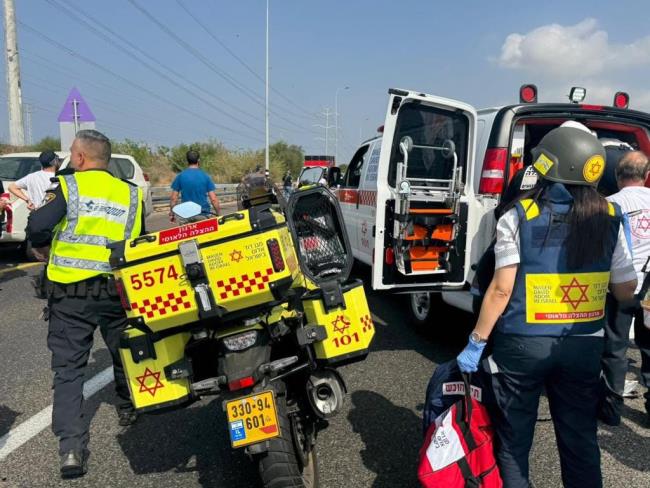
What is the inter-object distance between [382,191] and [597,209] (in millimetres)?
2258

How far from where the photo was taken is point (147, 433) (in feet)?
11.3

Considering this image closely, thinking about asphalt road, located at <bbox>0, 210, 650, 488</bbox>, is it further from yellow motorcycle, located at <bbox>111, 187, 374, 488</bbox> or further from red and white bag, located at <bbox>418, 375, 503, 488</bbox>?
red and white bag, located at <bbox>418, 375, 503, 488</bbox>

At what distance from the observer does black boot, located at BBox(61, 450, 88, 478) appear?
2.76 m

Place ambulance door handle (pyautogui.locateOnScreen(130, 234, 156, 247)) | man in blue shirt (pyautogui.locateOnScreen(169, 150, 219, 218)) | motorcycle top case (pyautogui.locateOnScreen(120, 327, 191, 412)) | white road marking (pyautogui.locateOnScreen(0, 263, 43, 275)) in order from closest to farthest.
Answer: ambulance door handle (pyautogui.locateOnScreen(130, 234, 156, 247)), motorcycle top case (pyautogui.locateOnScreen(120, 327, 191, 412)), man in blue shirt (pyautogui.locateOnScreen(169, 150, 219, 218)), white road marking (pyautogui.locateOnScreen(0, 263, 43, 275))

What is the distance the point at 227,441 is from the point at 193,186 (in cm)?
495

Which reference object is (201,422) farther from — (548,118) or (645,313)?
(548,118)

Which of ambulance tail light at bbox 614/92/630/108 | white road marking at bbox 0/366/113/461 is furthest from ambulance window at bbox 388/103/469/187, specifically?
white road marking at bbox 0/366/113/461

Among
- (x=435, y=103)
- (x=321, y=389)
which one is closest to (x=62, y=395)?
(x=321, y=389)

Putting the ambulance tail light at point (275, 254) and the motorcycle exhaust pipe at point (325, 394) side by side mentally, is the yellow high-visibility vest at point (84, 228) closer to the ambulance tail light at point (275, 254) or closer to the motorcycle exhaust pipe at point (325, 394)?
the ambulance tail light at point (275, 254)

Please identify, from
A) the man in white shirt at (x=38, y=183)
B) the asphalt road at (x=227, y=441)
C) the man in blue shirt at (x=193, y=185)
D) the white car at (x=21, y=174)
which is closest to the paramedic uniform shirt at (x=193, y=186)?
the man in blue shirt at (x=193, y=185)

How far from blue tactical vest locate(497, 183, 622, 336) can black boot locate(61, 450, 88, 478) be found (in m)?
2.32

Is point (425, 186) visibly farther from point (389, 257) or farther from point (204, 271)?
point (204, 271)

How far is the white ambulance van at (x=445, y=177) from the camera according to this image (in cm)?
426

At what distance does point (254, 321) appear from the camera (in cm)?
258
